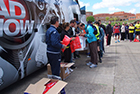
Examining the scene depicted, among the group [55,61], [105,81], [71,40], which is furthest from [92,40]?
[55,61]

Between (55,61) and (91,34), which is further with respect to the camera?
(91,34)

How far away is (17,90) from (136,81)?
3422 mm

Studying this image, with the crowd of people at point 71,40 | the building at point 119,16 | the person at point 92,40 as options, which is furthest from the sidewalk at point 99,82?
the building at point 119,16

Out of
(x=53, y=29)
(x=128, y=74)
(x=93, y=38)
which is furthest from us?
(x=93, y=38)

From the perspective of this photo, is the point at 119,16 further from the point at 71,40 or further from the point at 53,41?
the point at 53,41

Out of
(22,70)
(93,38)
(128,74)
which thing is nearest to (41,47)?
(22,70)

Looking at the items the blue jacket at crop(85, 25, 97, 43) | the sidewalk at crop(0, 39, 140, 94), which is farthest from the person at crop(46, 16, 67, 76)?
the blue jacket at crop(85, 25, 97, 43)

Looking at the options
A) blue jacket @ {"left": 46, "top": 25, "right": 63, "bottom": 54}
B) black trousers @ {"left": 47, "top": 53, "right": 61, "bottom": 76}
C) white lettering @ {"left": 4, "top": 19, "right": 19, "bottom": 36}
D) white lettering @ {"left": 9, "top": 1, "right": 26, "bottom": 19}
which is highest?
white lettering @ {"left": 9, "top": 1, "right": 26, "bottom": 19}

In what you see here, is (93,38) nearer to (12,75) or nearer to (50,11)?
(50,11)

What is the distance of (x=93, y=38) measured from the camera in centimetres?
460

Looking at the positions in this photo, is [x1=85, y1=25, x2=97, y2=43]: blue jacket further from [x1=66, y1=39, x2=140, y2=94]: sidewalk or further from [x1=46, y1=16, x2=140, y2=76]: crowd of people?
[x1=66, y1=39, x2=140, y2=94]: sidewalk

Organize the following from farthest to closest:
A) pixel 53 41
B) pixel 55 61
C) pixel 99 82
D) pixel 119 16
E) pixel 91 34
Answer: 1. pixel 119 16
2. pixel 91 34
3. pixel 99 82
4. pixel 55 61
5. pixel 53 41

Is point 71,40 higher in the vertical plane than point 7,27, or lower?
lower

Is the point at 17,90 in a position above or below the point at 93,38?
below
